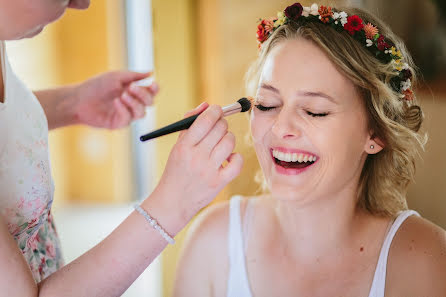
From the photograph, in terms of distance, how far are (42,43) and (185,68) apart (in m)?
3.16

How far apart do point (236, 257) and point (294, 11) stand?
2.12 ft

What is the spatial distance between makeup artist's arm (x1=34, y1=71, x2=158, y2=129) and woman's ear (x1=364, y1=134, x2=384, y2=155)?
24.0 inches

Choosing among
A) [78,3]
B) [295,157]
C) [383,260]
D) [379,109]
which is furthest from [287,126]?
[78,3]

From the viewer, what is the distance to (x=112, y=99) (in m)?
1.47

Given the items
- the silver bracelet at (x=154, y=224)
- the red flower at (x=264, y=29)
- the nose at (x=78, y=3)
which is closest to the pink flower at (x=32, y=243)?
the silver bracelet at (x=154, y=224)

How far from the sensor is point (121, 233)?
0.92 metres

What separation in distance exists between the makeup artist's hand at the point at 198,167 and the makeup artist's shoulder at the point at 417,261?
1.65ft

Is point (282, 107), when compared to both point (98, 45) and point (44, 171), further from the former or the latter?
point (98, 45)

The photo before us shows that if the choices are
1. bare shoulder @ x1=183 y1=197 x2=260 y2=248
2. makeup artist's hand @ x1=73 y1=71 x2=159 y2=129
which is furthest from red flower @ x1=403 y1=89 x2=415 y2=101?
makeup artist's hand @ x1=73 y1=71 x2=159 y2=129

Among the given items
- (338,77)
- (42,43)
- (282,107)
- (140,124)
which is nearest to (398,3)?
(338,77)

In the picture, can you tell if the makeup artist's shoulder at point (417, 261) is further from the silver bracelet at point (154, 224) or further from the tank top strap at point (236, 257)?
the silver bracelet at point (154, 224)

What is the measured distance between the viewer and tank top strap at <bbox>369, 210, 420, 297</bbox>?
116cm

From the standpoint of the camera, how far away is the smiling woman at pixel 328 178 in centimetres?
116

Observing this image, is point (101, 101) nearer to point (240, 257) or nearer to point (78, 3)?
point (78, 3)
